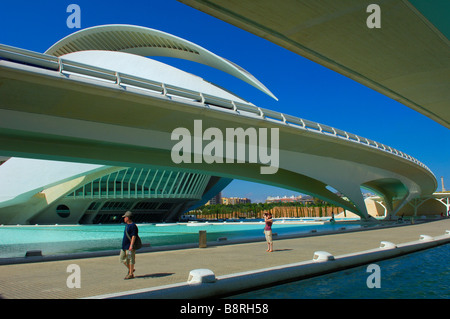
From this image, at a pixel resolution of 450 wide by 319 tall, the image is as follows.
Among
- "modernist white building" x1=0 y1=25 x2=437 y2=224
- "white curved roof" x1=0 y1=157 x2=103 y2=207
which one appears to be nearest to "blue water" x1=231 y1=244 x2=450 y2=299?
"modernist white building" x1=0 y1=25 x2=437 y2=224

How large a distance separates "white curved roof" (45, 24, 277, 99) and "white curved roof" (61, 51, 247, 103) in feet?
27.3

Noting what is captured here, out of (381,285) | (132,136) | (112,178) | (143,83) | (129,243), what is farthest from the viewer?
(112,178)

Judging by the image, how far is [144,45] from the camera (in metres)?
43.1

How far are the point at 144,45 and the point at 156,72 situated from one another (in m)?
16.7

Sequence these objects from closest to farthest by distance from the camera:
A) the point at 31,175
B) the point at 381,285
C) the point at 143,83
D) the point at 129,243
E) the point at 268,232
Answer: the point at 381,285
the point at 129,243
the point at 268,232
the point at 143,83
the point at 31,175

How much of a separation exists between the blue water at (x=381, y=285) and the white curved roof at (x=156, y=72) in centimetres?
1859

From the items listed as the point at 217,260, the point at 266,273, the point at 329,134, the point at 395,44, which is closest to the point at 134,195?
the point at 329,134

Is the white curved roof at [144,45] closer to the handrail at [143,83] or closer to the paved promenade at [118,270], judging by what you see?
the handrail at [143,83]

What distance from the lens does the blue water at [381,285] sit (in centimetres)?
643

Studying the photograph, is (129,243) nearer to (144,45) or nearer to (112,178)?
(112,178)

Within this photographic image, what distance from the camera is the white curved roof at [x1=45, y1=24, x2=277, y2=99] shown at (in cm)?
3666

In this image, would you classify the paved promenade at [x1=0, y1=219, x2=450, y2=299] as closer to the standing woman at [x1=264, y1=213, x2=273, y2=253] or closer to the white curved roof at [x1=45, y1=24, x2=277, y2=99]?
the standing woman at [x1=264, y1=213, x2=273, y2=253]

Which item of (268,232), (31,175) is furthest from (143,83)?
(31,175)
